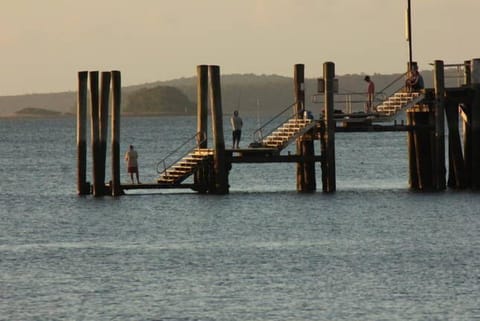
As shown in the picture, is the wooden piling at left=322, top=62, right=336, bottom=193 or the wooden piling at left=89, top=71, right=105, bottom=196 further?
the wooden piling at left=322, top=62, right=336, bottom=193

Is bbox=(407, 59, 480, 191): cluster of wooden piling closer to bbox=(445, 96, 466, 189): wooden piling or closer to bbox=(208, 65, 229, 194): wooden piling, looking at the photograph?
bbox=(445, 96, 466, 189): wooden piling

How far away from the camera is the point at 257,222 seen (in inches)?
2047

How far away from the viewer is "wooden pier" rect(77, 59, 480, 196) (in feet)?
188

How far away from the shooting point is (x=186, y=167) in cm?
5812

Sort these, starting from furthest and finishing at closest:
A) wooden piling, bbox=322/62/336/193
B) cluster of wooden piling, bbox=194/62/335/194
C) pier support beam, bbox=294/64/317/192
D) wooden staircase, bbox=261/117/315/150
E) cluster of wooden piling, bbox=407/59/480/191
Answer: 1. pier support beam, bbox=294/64/317/192
2. wooden staircase, bbox=261/117/315/150
3. cluster of wooden piling, bbox=407/59/480/191
4. wooden piling, bbox=322/62/336/193
5. cluster of wooden piling, bbox=194/62/335/194

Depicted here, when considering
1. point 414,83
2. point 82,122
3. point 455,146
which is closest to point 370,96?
point 414,83

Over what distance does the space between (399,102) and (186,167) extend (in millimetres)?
7438

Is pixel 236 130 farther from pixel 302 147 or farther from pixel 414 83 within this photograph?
pixel 414 83

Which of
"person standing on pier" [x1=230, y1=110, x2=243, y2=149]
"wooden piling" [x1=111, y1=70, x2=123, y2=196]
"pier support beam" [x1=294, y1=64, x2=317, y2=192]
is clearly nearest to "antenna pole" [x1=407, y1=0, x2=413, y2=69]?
"pier support beam" [x1=294, y1=64, x2=317, y2=192]

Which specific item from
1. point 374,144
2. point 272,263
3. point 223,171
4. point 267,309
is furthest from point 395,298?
point 374,144

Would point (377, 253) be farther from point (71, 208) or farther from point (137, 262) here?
point (71, 208)

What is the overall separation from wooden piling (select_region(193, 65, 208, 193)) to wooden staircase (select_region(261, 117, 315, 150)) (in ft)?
6.71

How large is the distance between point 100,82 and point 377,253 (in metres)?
16.5

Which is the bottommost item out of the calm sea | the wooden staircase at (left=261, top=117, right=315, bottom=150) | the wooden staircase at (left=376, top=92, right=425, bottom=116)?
the calm sea
